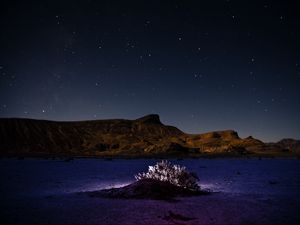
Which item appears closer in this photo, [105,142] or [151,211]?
[151,211]

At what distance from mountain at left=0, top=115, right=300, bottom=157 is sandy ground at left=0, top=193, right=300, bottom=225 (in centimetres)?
10778

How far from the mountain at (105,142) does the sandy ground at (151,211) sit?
108 m

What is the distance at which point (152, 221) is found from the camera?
598 inches

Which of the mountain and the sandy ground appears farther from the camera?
the mountain

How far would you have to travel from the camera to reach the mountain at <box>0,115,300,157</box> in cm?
13762

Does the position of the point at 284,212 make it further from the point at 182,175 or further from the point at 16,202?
the point at 16,202

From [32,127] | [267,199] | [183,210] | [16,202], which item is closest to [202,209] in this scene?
[183,210]

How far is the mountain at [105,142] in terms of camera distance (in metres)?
138

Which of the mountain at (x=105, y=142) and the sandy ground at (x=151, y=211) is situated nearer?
the sandy ground at (x=151, y=211)

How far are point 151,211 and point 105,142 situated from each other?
14492 cm

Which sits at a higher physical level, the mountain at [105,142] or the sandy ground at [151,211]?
the mountain at [105,142]

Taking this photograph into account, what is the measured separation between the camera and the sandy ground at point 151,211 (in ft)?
50.8

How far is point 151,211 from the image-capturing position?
17.5 meters

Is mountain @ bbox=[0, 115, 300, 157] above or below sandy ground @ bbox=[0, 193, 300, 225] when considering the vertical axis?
above
